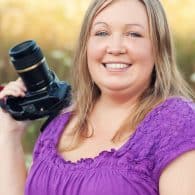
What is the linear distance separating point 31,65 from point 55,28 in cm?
261

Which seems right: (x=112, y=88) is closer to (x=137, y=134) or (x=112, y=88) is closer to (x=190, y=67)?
(x=137, y=134)

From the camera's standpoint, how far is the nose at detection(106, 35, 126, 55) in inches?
97.3

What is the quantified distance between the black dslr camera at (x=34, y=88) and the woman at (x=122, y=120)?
0.12 ft

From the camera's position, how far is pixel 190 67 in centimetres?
496

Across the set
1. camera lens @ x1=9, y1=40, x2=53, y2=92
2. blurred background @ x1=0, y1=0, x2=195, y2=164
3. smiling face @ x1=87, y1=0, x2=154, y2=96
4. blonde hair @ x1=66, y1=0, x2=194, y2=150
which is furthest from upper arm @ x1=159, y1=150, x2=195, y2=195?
blurred background @ x1=0, y1=0, x2=195, y2=164

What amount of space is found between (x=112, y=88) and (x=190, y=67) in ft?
8.13

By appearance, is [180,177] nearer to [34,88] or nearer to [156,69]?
[156,69]

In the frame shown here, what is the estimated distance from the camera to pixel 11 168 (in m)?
2.75

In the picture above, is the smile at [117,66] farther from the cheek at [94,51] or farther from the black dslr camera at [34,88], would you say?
the black dslr camera at [34,88]

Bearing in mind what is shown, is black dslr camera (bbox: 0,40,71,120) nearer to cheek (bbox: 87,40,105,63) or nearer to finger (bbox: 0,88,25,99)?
finger (bbox: 0,88,25,99)

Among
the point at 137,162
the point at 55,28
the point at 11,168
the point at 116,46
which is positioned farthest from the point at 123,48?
the point at 55,28

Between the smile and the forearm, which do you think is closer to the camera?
the smile

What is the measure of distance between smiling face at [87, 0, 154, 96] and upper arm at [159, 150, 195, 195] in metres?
0.31

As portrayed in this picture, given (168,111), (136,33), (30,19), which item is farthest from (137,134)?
(30,19)
